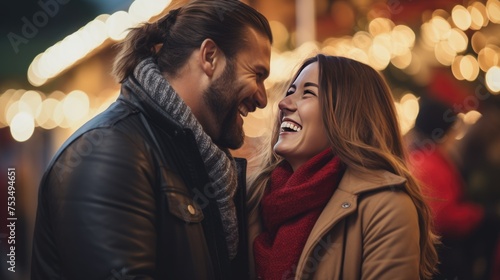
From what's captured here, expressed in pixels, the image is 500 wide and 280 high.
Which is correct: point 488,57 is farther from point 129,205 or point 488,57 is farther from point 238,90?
point 129,205

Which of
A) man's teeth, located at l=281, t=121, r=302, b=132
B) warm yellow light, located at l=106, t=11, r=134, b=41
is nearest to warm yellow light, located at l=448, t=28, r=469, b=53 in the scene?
warm yellow light, located at l=106, t=11, r=134, b=41

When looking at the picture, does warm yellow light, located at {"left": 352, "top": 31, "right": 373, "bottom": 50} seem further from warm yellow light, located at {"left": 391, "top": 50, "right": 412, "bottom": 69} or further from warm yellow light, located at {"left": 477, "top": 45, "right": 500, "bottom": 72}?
warm yellow light, located at {"left": 477, "top": 45, "right": 500, "bottom": 72}

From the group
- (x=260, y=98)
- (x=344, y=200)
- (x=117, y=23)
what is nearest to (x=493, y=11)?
(x=117, y=23)

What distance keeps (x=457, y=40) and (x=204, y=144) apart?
424 cm

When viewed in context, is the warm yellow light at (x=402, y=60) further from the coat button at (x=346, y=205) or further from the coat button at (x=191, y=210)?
the coat button at (x=191, y=210)

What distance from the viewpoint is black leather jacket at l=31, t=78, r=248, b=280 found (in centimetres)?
244

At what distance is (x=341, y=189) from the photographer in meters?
3.21

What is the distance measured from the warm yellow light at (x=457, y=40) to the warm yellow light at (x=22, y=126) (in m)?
6.06

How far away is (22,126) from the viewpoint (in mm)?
10648

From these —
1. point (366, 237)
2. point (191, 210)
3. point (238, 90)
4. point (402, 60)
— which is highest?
point (238, 90)

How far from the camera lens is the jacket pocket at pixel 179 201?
2.65 meters

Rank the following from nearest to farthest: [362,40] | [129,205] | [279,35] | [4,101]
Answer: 1. [129,205]
2. [362,40]
3. [279,35]
4. [4,101]

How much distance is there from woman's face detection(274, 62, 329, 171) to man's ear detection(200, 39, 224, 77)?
1.57 feet

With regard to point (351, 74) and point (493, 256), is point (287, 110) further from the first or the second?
point (493, 256)
